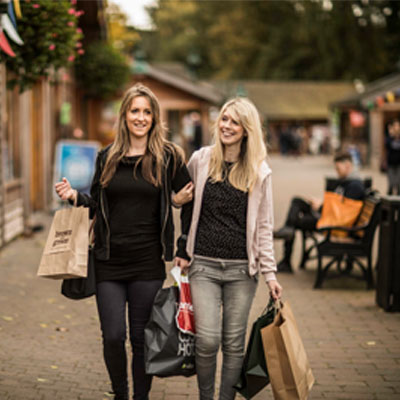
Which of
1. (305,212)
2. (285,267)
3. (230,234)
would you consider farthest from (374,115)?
(230,234)

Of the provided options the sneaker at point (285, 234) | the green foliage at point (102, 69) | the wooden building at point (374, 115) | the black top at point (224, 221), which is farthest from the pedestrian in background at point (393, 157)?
the wooden building at point (374, 115)

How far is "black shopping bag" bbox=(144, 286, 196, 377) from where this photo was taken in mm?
3660

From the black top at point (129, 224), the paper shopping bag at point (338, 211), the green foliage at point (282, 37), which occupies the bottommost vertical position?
the paper shopping bag at point (338, 211)

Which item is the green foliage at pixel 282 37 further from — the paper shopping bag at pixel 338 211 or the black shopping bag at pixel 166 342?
the black shopping bag at pixel 166 342

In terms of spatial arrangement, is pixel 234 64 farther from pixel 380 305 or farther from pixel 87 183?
pixel 380 305

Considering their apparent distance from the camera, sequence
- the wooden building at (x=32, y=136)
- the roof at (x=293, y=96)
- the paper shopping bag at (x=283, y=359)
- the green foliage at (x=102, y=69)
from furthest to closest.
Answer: the roof at (x=293, y=96) < the green foliage at (x=102, y=69) < the wooden building at (x=32, y=136) < the paper shopping bag at (x=283, y=359)

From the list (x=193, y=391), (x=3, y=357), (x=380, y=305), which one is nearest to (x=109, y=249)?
(x=193, y=391)

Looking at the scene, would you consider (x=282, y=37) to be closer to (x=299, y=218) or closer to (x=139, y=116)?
(x=299, y=218)

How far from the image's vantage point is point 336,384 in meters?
4.68

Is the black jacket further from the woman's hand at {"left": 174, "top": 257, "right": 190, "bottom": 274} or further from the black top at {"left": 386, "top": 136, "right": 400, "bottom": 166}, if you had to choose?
the black top at {"left": 386, "top": 136, "right": 400, "bottom": 166}

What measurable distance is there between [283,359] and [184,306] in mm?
571

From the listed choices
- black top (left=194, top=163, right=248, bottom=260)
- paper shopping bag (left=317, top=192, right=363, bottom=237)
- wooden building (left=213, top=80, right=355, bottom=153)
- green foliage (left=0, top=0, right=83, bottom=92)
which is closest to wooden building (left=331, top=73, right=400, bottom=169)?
wooden building (left=213, top=80, right=355, bottom=153)

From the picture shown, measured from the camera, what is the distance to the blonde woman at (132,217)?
3.74 m

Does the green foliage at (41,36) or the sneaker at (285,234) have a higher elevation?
the green foliage at (41,36)
